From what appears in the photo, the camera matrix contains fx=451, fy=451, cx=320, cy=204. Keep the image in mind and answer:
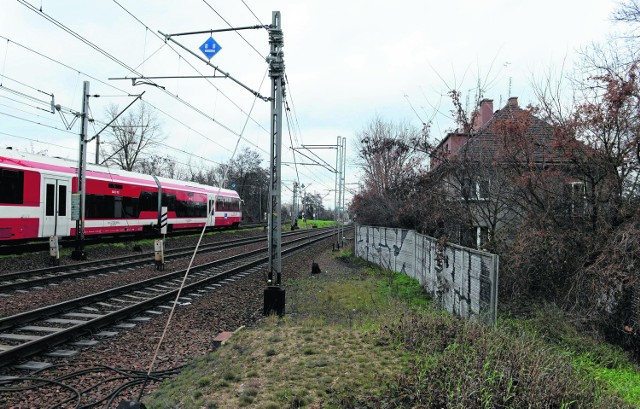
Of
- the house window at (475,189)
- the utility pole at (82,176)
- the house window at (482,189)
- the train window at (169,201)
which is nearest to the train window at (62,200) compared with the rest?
the utility pole at (82,176)

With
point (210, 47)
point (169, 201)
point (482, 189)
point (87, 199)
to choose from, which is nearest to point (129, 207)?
point (87, 199)

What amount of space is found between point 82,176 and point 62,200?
154 centimetres

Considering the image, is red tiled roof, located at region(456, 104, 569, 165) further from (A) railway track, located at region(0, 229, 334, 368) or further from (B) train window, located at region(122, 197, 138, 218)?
(B) train window, located at region(122, 197, 138, 218)

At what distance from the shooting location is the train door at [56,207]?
57.6 feet

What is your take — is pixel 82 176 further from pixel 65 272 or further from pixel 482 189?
pixel 482 189

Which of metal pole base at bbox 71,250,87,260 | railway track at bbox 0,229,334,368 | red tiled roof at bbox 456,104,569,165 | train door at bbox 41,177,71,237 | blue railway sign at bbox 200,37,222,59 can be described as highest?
blue railway sign at bbox 200,37,222,59

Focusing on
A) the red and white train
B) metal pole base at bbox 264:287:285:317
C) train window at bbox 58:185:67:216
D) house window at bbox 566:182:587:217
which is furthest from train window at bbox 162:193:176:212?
house window at bbox 566:182:587:217

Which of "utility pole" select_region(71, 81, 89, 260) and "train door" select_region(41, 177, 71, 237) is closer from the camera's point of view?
"train door" select_region(41, 177, 71, 237)

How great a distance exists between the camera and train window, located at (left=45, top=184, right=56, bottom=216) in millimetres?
17578

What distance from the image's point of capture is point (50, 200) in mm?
17812

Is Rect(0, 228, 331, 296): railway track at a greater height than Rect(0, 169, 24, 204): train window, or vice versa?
Rect(0, 169, 24, 204): train window

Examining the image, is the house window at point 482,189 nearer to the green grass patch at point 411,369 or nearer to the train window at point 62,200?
→ the green grass patch at point 411,369

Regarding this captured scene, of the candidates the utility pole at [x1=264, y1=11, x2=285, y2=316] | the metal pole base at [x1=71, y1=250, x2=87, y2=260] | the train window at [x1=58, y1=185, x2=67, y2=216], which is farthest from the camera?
the train window at [x1=58, y1=185, x2=67, y2=216]

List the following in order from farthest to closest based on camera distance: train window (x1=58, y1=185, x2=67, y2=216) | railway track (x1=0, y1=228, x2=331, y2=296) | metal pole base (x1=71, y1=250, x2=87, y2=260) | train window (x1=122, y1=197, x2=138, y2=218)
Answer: train window (x1=122, y1=197, x2=138, y2=218)
train window (x1=58, y1=185, x2=67, y2=216)
metal pole base (x1=71, y1=250, x2=87, y2=260)
railway track (x1=0, y1=228, x2=331, y2=296)
